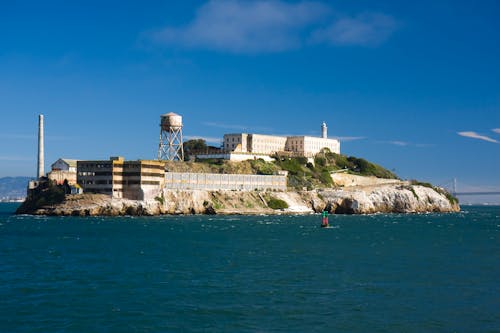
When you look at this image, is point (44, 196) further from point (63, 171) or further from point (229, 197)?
point (229, 197)

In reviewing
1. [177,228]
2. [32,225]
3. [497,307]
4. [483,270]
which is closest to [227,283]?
[497,307]

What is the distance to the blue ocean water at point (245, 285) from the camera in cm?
3809

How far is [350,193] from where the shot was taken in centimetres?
18262

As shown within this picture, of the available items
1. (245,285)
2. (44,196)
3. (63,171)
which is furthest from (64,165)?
(245,285)

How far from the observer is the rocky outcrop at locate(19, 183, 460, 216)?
147 metres

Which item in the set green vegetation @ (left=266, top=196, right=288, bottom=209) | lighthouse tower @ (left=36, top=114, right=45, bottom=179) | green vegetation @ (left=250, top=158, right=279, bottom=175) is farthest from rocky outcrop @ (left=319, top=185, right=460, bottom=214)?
lighthouse tower @ (left=36, top=114, right=45, bottom=179)

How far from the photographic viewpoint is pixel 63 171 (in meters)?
166

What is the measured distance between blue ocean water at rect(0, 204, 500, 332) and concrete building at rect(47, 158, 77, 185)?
7649 cm

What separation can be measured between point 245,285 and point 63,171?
125 meters

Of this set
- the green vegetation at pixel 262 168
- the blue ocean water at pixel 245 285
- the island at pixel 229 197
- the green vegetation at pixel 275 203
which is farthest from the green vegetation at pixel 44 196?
the blue ocean water at pixel 245 285

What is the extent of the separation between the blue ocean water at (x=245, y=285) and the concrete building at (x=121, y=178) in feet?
212

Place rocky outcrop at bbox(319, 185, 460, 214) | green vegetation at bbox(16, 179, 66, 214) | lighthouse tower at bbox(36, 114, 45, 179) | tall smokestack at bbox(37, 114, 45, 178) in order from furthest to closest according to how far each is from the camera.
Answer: rocky outcrop at bbox(319, 185, 460, 214) < tall smokestack at bbox(37, 114, 45, 178) < lighthouse tower at bbox(36, 114, 45, 179) < green vegetation at bbox(16, 179, 66, 214)

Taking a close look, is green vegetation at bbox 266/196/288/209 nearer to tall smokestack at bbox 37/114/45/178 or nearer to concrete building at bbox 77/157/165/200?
concrete building at bbox 77/157/165/200

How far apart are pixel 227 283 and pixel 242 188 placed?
12478 cm
